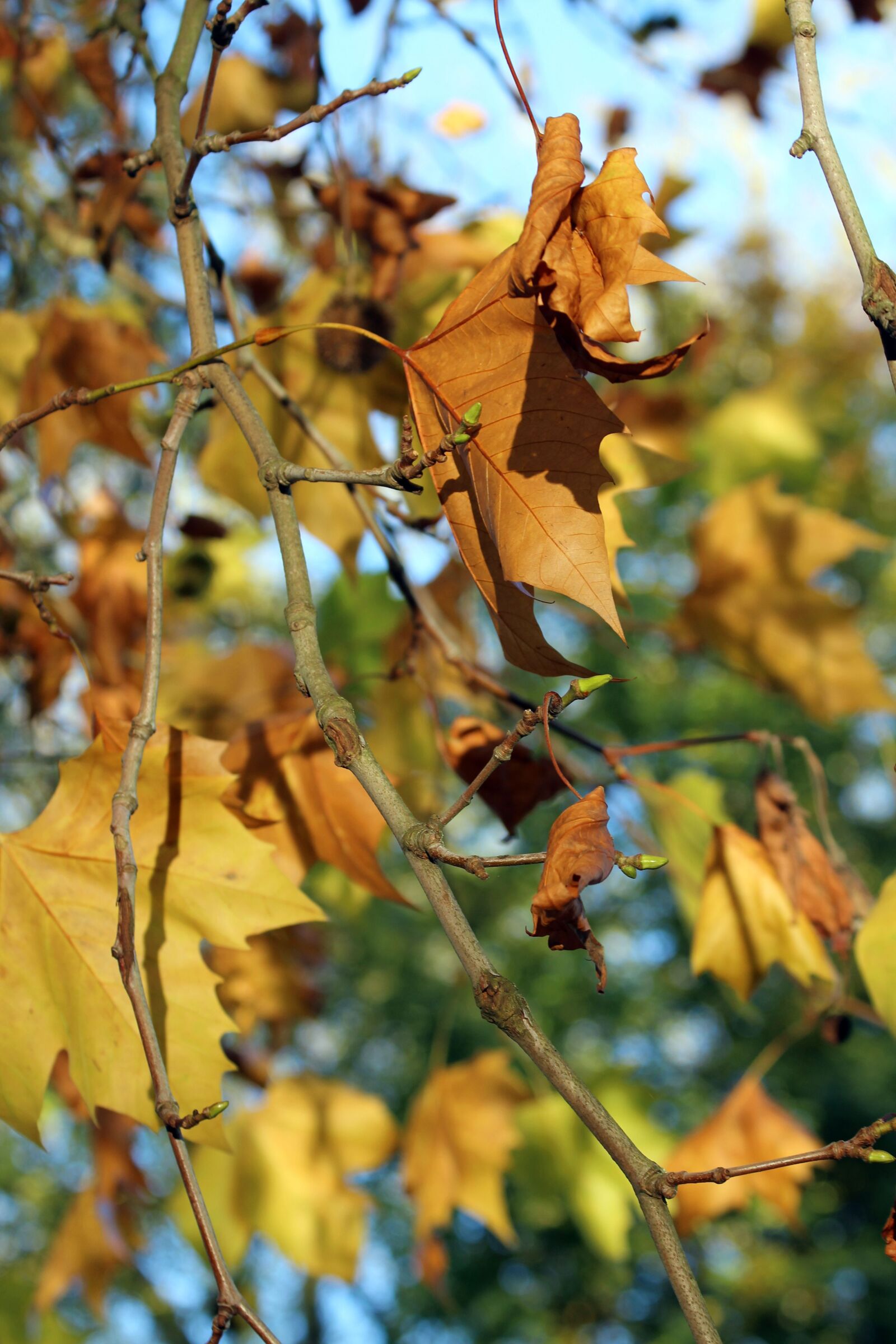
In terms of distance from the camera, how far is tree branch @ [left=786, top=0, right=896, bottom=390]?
0.35 metres

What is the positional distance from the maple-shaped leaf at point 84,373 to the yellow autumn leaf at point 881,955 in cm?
65

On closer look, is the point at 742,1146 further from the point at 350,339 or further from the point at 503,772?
the point at 350,339

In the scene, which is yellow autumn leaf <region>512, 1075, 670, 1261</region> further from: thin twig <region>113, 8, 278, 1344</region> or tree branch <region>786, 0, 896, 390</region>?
tree branch <region>786, 0, 896, 390</region>

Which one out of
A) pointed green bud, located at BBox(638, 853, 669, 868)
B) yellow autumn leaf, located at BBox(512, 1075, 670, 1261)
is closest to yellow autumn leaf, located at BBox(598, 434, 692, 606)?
pointed green bud, located at BBox(638, 853, 669, 868)

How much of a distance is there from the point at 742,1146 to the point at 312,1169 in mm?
515

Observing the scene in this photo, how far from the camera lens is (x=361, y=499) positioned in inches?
24.0

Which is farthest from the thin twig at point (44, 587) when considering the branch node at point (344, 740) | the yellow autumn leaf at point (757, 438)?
the yellow autumn leaf at point (757, 438)

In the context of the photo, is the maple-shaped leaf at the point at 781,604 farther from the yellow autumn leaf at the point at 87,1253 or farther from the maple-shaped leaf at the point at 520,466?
the yellow autumn leaf at the point at 87,1253

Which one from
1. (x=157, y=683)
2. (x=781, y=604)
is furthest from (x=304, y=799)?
(x=781, y=604)

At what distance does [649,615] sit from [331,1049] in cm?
333

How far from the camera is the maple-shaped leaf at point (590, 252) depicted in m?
0.33

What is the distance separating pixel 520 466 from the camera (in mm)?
371

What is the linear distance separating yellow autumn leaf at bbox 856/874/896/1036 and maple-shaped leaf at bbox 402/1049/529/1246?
28.8 inches

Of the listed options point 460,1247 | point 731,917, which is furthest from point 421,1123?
point 460,1247
